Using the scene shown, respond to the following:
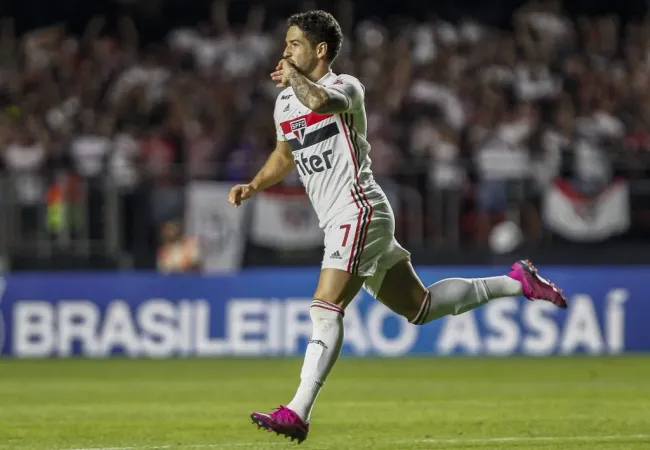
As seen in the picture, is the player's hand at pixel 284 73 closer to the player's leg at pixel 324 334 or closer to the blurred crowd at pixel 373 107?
→ the player's leg at pixel 324 334

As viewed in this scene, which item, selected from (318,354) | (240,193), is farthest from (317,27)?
(318,354)

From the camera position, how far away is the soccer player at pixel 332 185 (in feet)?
25.7

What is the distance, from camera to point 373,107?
20391mm

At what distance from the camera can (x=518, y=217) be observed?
18625mm

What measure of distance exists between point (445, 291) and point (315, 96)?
183 centimetres

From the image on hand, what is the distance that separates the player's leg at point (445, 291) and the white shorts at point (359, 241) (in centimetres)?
26

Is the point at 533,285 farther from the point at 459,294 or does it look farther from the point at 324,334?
the point at 324,334

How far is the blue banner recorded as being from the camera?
1725cm

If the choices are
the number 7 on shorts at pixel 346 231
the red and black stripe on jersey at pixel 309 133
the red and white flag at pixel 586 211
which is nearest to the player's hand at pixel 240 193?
the red and black stripe on jersey at pixel 309 133

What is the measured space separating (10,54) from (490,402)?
12.9 m

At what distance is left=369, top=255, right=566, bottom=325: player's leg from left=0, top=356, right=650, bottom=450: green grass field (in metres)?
0.78

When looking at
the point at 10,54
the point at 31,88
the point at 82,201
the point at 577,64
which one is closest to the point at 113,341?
the point at 82,201

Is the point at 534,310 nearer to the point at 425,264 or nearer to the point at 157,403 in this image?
the point at 425,264

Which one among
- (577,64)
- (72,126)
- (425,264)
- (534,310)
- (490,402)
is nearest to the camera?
(490,402)
